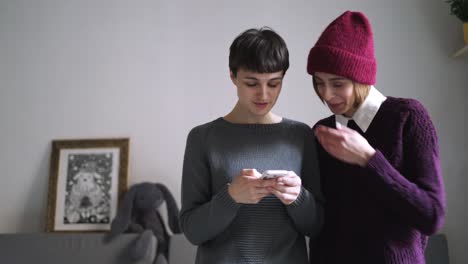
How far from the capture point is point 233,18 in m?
2.25

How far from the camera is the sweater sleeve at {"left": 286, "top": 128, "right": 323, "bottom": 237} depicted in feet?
2.93

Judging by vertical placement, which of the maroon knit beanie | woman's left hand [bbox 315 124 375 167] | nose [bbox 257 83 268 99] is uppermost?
the maroon knit beanie

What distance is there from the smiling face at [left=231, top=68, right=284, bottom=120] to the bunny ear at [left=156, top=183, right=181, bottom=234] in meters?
1.19

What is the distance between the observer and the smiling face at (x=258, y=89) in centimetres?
95

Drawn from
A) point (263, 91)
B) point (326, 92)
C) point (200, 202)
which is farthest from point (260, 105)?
point (200, 202)

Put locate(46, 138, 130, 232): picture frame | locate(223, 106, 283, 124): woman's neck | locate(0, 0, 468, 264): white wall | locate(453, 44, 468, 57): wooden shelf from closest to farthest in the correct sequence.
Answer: locate(223, 106, 283, 124): woman's neck < locate(453, 44, 468, 57): wooden shelf < locate(0, 0, 468, 264): white wall < locate(46, 138, 130, 232): picture frame

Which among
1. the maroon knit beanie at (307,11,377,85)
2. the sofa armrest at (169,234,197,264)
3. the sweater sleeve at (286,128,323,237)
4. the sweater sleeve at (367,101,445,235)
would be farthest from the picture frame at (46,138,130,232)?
the sweater sleeve at (367,101,445,235)

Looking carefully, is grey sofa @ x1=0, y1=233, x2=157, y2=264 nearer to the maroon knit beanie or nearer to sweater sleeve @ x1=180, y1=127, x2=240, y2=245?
sweater sleeve @ x1=180, y1=127, x2=240, y2=245

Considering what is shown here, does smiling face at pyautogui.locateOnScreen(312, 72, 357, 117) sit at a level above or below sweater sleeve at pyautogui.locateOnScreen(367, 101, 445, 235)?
above

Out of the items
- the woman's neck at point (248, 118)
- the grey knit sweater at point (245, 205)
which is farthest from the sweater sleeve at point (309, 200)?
the woman's neck at point (248, 118)

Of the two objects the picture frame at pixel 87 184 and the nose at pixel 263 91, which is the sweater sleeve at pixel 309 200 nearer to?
the nose at pixel 263 91

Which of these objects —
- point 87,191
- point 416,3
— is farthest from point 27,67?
point 416,3

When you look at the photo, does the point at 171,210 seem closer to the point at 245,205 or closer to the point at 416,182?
the point at 245,205

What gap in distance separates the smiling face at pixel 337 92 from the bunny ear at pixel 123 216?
1.36m
